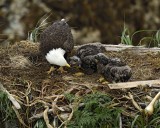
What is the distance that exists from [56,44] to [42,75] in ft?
1.03

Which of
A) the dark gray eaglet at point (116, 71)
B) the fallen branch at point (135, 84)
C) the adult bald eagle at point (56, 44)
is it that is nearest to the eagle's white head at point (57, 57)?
the adult bald eagle at point (56, 44)

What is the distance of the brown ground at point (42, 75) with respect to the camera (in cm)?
812

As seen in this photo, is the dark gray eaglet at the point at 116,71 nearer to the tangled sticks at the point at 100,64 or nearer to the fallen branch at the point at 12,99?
the tangled sticks at the point at 100,64

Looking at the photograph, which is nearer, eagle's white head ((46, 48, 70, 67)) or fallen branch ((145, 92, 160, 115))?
fallen branch ((145, 92, 160, 115))

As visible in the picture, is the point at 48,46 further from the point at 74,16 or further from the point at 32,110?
the point at 74,16

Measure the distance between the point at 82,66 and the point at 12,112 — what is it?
3.48 feet

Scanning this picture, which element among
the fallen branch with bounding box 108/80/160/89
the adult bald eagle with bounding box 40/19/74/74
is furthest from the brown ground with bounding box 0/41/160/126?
the adult bald eagle with bounding box 40/19/74/74

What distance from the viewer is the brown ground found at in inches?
320

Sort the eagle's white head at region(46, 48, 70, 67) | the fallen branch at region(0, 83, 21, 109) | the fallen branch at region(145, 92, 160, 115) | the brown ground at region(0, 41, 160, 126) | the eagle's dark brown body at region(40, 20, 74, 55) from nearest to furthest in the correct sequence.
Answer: the fallen branch at region(145, 92, 160, 115), the fallen branch at region(0, 83, 21, 109), the brown ground at region(0, 41, 160, 126), the eagle's white head at region(46, 48, 70, 67), the eagle's dark brown body at region(40, 20, 74, 55)

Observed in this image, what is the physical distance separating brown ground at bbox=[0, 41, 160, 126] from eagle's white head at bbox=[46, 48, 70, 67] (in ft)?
0.43

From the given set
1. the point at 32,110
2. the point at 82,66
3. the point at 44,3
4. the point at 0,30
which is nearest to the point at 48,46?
the point at 82,66

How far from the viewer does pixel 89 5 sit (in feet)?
44.0

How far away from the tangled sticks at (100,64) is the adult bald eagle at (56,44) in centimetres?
14

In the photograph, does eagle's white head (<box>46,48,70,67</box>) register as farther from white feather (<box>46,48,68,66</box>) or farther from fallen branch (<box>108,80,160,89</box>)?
fallen branch (<box>108,80,160,89</box>)
